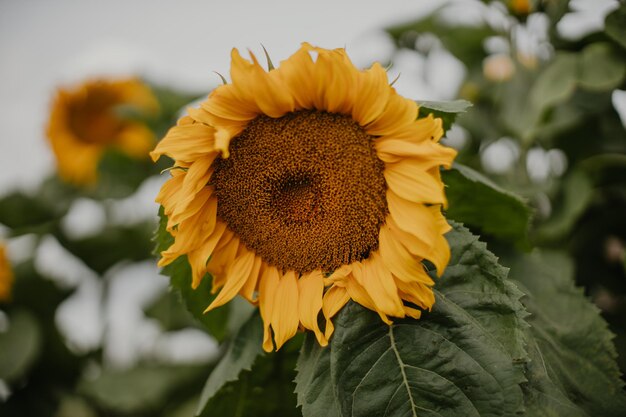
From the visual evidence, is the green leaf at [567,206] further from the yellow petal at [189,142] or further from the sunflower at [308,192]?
the yellow petal at [189,142]

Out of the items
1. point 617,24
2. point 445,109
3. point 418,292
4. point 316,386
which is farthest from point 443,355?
point 617,24

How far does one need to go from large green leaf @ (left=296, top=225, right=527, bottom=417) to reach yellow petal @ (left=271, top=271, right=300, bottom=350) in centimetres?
7

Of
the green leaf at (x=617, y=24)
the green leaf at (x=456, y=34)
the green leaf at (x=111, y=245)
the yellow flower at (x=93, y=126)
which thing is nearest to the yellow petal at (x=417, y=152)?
the green leaf at (x=617, y=24)

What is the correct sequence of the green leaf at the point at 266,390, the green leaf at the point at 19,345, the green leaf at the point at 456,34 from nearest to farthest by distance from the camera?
the green leaf at the point at 266,390, the green leaf at the point at 456,34, the green leaf at the point at 19,345

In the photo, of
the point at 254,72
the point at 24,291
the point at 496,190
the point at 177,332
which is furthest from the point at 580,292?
the point at 24,291

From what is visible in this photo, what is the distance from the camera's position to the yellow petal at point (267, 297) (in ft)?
3.42

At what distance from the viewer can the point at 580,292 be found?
1.27 metres

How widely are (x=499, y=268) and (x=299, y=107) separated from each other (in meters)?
0.46

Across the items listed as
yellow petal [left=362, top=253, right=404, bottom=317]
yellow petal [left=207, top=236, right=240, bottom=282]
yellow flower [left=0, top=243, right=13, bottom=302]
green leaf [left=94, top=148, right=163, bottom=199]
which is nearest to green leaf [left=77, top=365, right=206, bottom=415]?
yellow flower [left=0, top=243, right=13, bottom=302]

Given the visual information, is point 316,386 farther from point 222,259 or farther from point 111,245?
point 111,245

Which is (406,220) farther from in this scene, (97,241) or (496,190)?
(97,241)

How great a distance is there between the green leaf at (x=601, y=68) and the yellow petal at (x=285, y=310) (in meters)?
1.05

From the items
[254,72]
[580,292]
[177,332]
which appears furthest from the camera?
[177,332]

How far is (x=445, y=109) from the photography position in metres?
1.03
